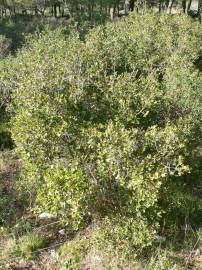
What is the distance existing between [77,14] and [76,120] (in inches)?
2118

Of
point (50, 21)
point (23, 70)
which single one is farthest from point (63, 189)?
point (50, 21)

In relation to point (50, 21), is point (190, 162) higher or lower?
lower

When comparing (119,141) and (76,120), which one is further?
(76,120)

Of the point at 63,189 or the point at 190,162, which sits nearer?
the point at 63,189

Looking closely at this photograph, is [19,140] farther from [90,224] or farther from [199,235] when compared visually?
[199,235]

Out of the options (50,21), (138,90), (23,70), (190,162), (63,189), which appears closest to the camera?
(63,189)

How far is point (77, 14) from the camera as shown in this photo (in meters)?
62.7

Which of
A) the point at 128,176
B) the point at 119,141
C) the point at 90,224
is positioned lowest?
the point at 90,224

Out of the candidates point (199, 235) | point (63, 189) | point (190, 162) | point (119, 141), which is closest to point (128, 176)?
point (119, 141)

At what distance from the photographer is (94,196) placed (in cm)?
1120

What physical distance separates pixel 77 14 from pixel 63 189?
2213 inches

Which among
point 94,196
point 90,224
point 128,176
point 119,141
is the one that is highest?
point 119,141

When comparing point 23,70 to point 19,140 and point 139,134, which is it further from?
point 139,134

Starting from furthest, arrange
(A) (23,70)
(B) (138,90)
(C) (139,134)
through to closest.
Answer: (A) (23,70) → (B) (138,90) → (C) (139,134)
